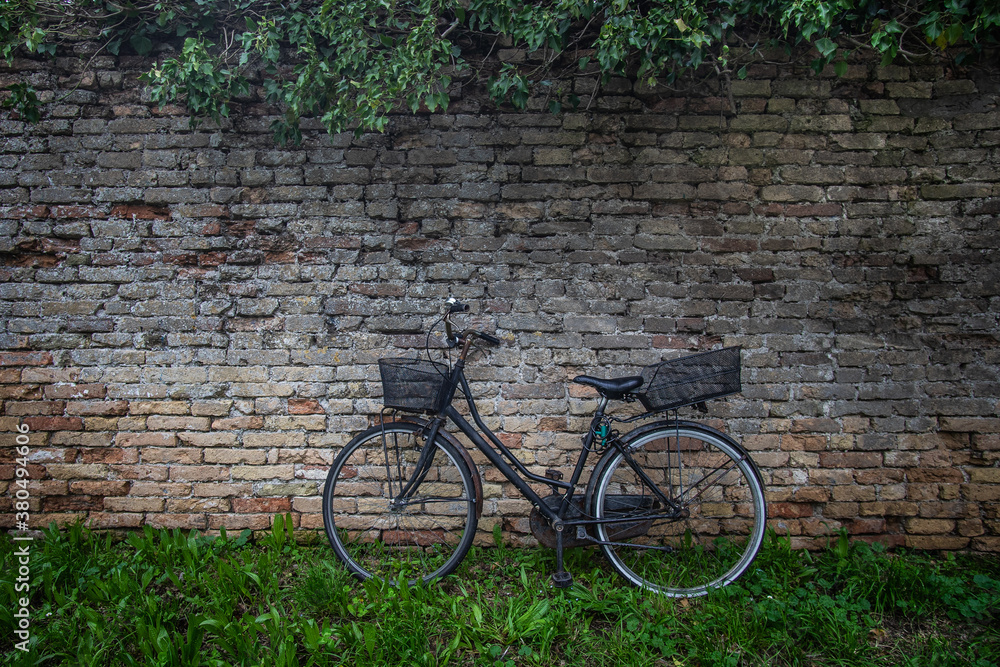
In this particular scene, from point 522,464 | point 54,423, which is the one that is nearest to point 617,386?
point 522,464

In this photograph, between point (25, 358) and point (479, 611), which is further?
point (25, 358)

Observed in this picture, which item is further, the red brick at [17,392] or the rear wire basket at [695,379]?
the red brick at [17,392]

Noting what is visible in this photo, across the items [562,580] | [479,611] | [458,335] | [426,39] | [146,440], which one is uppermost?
[426,39]

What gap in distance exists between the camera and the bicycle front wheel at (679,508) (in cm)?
271

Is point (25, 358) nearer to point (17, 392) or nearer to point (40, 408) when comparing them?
point (17, 392)

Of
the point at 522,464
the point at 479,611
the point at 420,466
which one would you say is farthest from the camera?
the point at 522,464

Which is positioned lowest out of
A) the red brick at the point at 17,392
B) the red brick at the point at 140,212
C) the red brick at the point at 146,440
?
the red brick at the point at 146,440

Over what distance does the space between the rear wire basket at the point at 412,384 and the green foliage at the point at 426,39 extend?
1253 mm

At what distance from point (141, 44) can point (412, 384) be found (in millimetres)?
2516

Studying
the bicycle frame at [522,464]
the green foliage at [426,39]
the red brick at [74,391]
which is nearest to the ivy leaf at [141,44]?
the green foliage at [426,39]

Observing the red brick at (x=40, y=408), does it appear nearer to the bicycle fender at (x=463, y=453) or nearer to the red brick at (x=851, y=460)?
the bicycle fender at (x=463, y=453)

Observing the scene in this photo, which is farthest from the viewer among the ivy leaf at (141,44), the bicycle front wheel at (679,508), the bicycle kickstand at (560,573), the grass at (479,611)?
the ivy leaf at (141,44)

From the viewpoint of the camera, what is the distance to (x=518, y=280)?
3.00 m

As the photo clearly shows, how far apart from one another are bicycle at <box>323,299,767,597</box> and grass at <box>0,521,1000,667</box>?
162 millimetres
